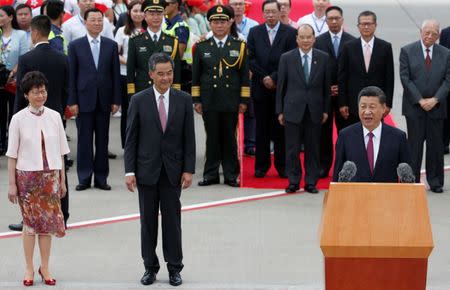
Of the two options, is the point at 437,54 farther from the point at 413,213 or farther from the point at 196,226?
the point at 413,213

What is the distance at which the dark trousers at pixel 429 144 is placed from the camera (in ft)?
50.2

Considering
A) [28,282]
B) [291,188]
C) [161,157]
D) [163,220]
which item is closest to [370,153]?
[161,157]

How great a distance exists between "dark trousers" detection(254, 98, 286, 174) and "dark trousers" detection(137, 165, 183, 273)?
5042 millimetres

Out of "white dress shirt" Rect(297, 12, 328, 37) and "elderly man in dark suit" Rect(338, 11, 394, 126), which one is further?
"white dress shirt" Rect(297, 12, 328, 37)

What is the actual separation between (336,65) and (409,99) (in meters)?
1.21

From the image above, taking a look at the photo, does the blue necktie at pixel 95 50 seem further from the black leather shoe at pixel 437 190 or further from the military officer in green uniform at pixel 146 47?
the black leather shoe at pixel 437 190

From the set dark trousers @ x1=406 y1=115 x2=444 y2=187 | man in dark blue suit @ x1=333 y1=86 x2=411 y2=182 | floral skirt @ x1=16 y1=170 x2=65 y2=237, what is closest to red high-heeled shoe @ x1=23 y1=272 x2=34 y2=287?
floral skirt @ x1=16 y1=170 x2=65 y2=237

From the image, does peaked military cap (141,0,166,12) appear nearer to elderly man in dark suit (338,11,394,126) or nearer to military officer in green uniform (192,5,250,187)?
military officer in green uniform (192,5,250,187)

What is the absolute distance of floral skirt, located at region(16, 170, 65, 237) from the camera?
11.3m

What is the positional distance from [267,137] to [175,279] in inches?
205

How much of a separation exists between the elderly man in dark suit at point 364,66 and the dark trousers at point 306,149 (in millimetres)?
604

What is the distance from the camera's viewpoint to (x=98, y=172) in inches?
603

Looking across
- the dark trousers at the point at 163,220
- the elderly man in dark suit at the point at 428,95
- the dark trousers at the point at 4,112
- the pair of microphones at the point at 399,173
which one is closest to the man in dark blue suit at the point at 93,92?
the dark trousers at the point at 4,112

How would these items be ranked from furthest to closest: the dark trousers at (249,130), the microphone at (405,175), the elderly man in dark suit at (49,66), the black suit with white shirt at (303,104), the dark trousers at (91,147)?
the dark trousers at (249,130), the dark trousers at (91,147), the black suit with white shirt at (303,104), the elderly man in dark suit at (49,66), the microphone at (405,175)
